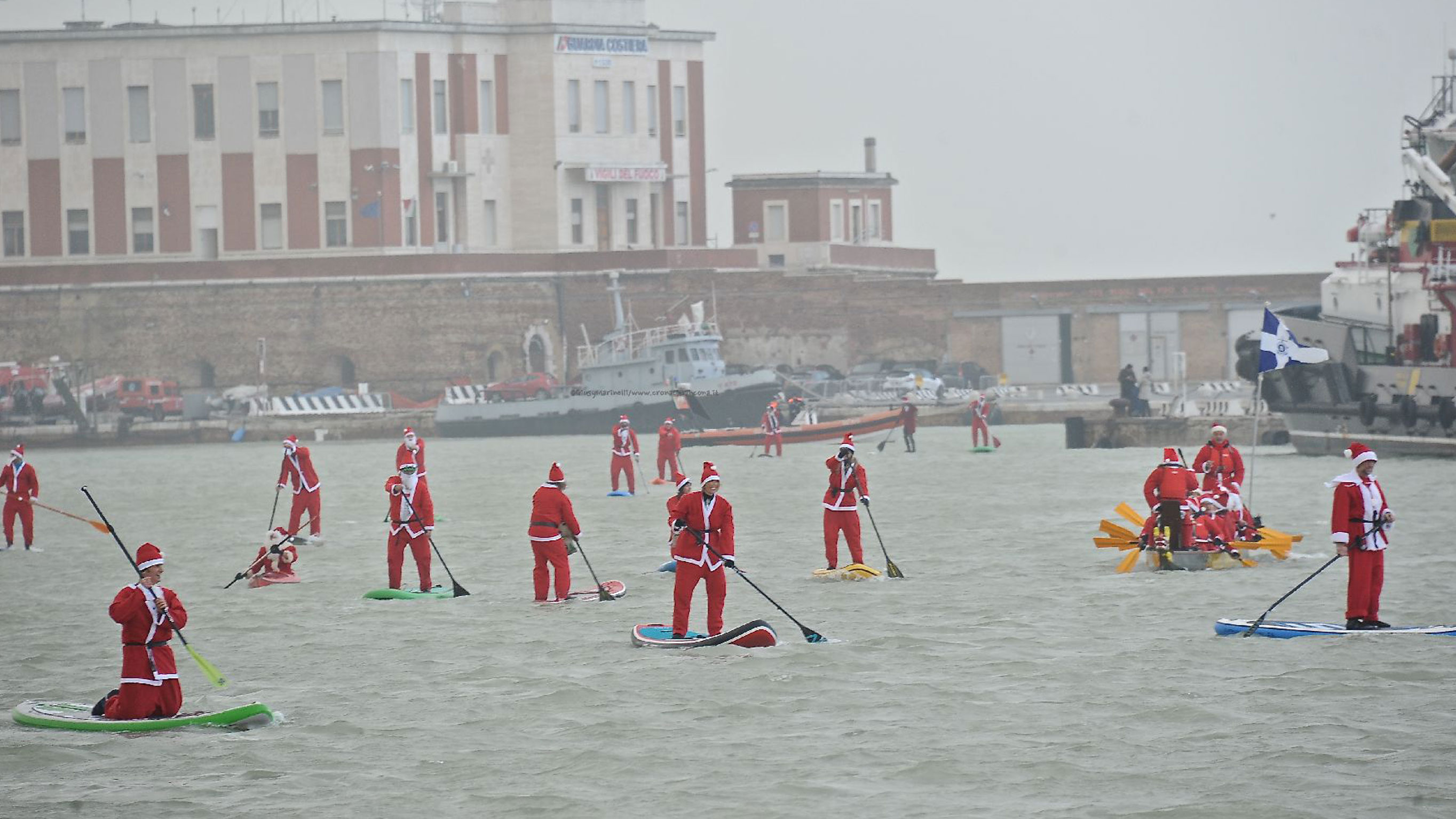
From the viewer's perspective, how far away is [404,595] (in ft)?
79.4

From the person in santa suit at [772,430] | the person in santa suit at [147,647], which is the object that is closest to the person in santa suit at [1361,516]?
the person in santa suit at [147,647]

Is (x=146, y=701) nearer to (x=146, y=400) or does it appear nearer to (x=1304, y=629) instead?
(x=1304, y=629)

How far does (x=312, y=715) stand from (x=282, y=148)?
5883 centimetres

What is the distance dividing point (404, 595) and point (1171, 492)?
862 centimetres

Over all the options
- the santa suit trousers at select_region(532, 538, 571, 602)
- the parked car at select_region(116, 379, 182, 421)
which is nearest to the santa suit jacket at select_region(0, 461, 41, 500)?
the santa suit trousers at select_region(532, 538, 571, 602)

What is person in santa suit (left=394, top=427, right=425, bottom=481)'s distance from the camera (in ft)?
81.4

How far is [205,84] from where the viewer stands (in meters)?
74.1

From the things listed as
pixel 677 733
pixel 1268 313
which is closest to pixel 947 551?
pixel 1268 313

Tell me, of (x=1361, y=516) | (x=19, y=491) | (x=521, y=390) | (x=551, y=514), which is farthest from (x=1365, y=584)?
(x=521, y=390)

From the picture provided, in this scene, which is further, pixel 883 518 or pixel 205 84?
pixel 205 84

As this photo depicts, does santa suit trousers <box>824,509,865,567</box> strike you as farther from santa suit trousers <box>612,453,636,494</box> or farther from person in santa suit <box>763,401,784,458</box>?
person in santa suit <box>763,401,784,458</box>

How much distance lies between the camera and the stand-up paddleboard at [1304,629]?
19203 millimetres

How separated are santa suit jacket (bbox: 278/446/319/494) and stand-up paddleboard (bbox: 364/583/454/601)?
4997 millimetres

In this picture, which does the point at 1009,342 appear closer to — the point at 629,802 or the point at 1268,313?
the point at 1268,313
